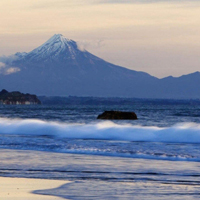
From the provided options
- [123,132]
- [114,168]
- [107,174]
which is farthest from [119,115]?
A: [107,174]

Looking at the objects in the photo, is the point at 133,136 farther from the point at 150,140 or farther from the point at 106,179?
the point at 106,179

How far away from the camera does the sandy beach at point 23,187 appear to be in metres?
11.9

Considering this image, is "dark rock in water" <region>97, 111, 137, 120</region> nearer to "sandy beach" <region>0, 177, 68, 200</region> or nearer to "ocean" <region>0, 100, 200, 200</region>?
"ocean" <region>0, 100, 200, 200</region>

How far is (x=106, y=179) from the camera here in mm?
14555

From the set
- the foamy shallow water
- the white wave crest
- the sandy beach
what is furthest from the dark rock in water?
the sandy beach

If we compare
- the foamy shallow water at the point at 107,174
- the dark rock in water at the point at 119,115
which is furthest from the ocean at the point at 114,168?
the dark rock in water at the point at 119,115

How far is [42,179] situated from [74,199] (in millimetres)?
2895

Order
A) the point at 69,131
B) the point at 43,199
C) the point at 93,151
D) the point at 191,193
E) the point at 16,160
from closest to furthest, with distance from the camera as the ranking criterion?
the point at 43,199
the point at 191,193
the point at 16,160
the point at 93,151
the point at 69,131

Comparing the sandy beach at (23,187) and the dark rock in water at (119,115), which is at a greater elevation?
the dark rock in water at (119,115)

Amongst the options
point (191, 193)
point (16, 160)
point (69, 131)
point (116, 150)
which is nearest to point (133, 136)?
point (69, 131)

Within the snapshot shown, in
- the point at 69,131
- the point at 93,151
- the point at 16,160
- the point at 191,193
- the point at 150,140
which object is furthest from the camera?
the point at 69,131

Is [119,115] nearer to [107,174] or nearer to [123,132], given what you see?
[123,132]

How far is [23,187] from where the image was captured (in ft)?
43.0

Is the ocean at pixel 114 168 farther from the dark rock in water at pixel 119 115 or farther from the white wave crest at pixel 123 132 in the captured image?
the dark rock in water at pixel 119 115
